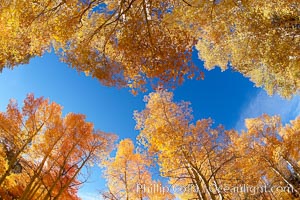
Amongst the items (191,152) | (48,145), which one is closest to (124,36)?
(191,152)

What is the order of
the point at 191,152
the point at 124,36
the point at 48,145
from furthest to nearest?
the point at 48,145
the point at 191,152
the point at 124,36

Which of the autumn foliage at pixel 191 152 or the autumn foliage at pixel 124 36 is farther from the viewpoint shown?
the autumn foliage at pixel 191 152

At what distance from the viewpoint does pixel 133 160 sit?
1402 cm

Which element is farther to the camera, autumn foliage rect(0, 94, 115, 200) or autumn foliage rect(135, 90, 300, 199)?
autumn foliage rect(0, 94, 115, 200)

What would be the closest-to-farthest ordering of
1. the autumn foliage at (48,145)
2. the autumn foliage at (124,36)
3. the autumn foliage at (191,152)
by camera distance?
1. the autumn foliage at (124,36)
2. the autumn foliage at (191,152)
3. the autumn foliage at (48,145)

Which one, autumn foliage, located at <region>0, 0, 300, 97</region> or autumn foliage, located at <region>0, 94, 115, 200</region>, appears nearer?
autumn foliage, located at <region>0, 0, 300, 97</region>

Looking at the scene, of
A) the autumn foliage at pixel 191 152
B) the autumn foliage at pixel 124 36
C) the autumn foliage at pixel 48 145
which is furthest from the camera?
the autumn foliage at pixel 48 145

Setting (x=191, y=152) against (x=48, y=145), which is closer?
(x=191, y=152)

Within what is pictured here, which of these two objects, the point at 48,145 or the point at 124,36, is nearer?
the point at 124,36

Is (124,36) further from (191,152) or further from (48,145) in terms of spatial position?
(48,145)

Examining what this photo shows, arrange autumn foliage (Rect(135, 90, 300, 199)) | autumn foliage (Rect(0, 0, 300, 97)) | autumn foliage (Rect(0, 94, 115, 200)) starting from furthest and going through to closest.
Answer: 1. autumn foliage (Rect(0, 94, 115, 200))
2. autumn foliage (Rect(135, 90, 300, 199))
3. autumn foliage (Rect(0, 0, 300, 97))

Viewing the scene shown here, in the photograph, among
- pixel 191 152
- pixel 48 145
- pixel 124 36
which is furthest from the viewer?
pixel 48 145

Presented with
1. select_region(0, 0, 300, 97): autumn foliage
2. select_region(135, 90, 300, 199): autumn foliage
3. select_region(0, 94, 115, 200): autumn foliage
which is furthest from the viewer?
select_region(0, 94, 115, 200): autumn foliage

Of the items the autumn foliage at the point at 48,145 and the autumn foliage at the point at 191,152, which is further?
the autumn foliage at the point at 48,145
